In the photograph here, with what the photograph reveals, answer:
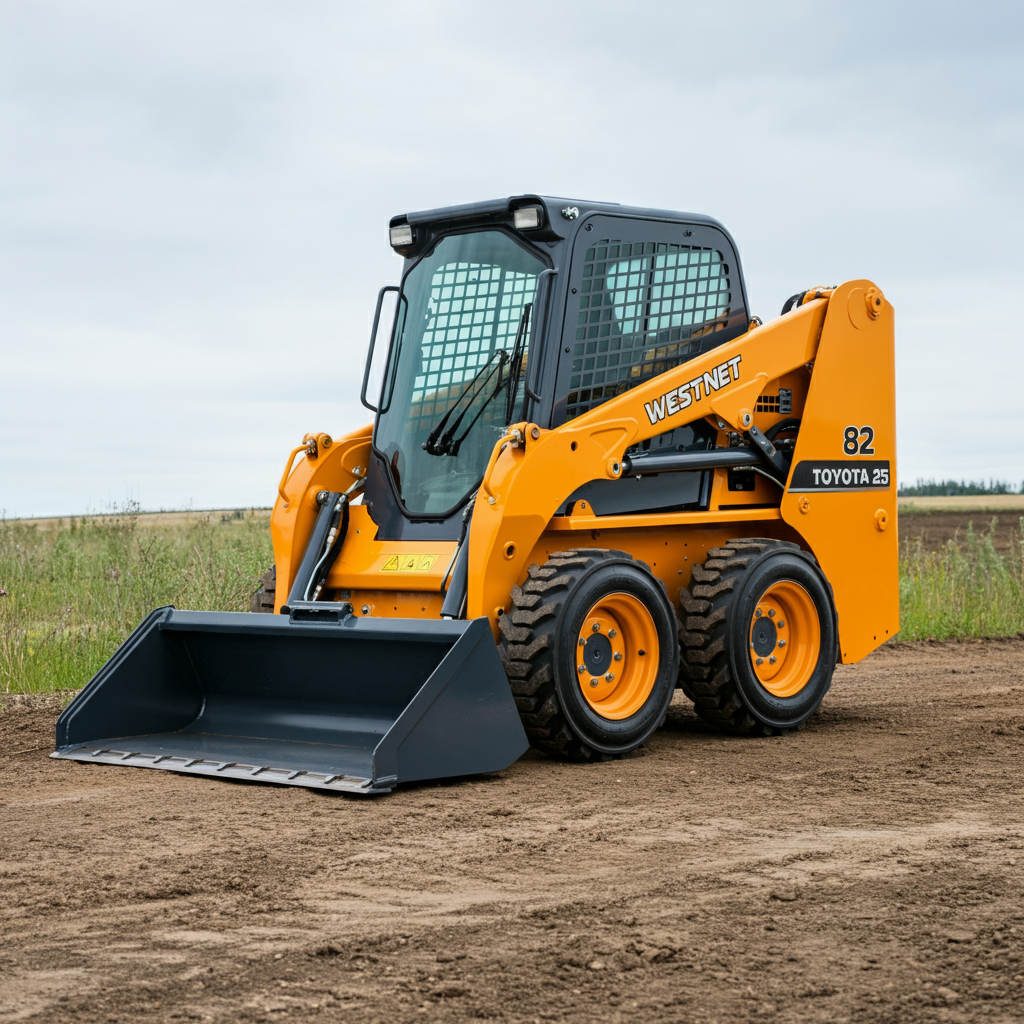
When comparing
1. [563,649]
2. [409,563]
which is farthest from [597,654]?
[409,563]

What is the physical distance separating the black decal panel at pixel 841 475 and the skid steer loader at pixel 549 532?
0.02 m

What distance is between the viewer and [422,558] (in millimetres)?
7113

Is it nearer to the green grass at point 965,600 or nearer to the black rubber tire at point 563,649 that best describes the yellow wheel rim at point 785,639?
the black rubber tire at point 563,649

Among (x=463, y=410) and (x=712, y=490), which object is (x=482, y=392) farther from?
(x=712, y=490)

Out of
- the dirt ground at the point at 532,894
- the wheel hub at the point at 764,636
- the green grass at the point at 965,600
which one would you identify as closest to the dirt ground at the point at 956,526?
the green grass at the point at 965,600

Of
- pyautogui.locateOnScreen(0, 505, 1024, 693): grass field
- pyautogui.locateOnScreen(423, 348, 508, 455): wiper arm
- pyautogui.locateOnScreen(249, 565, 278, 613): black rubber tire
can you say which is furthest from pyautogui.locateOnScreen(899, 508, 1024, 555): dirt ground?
pyautogui.locateOnScreen(249, 565, 278, 613): black rubber tire

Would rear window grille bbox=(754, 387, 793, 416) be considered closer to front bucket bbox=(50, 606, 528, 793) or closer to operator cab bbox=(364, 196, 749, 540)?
operator cab bbox=(364, 196, 749, 540)

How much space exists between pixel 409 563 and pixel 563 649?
1167 mm

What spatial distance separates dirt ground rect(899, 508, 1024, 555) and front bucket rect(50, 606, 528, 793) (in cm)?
1930

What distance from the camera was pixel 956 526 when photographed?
31.9 meters

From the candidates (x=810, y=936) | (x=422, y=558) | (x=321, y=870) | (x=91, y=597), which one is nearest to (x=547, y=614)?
(x=422, y=558)

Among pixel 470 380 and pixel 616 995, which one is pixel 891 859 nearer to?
pixel 616 995

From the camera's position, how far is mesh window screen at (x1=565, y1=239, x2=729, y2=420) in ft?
24.0

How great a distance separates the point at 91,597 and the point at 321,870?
7187mm
